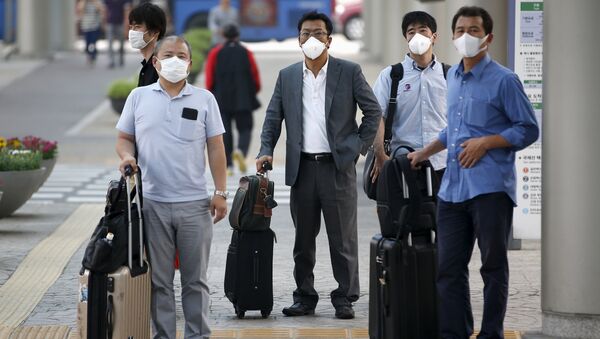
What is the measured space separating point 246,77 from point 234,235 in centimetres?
869

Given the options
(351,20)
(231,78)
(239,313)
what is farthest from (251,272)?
(351,20)

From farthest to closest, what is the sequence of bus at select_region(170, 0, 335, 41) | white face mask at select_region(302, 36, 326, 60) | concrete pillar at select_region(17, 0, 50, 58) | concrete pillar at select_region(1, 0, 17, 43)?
bus at select_region(170, 0, 335, 41) < concrete pillar at select_region(1, 0, 17, 43) < concrete pillar at select_region(17, 0, 50, 58) < white face mask at select_region(302, 36, 326, 60)

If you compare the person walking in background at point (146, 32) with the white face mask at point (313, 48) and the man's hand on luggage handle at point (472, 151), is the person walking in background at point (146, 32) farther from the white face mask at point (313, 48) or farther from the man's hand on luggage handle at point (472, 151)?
the man's hand on luggage handle at point (472, 151)

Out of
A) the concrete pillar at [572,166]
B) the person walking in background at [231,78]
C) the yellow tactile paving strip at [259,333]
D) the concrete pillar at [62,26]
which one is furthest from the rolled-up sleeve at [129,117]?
the concrete pillar at [62,26]

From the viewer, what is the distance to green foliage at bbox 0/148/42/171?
13.3 meters

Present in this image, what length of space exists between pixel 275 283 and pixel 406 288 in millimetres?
2707

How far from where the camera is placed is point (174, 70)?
7.70m

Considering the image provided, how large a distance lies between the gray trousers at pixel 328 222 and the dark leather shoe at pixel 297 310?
28mm

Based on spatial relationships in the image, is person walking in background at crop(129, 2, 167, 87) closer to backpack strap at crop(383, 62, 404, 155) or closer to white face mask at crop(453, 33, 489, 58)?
backpack strap at crop(383, 62, 404, 155)

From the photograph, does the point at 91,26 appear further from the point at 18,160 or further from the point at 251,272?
the point at 251,272

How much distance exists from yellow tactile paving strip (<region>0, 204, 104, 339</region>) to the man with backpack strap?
240cm

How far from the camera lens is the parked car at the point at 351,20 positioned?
4791 centimetres

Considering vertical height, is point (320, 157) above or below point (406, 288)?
above

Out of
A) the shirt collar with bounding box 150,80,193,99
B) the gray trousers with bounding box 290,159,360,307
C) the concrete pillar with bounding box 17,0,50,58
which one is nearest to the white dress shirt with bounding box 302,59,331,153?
the gray trousers with bounding box 290,159,360,307
